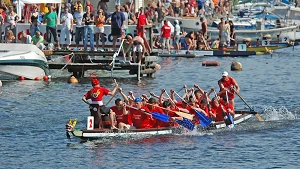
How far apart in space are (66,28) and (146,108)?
54.1 feet

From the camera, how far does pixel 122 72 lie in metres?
45.1

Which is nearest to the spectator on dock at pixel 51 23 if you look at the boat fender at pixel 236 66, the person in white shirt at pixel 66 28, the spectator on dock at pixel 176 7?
the person in white shirt at pixel 66 28

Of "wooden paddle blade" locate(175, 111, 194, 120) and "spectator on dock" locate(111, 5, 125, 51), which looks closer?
"wooden paddle blade" locate(175, 111, 194, 120)

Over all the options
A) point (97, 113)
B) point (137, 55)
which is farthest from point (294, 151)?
point (137, 55)

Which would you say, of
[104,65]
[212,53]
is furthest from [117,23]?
[212,53]

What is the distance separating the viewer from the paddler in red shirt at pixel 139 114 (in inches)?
1082

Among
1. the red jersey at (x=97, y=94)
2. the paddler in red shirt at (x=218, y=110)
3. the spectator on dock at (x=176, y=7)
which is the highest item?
the spectator on dock at (x=176, y=7)

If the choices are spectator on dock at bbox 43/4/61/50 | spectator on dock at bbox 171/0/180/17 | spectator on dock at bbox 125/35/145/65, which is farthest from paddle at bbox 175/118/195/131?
spectator on dock at bbox 171/0/180/17

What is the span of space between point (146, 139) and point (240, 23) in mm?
37556

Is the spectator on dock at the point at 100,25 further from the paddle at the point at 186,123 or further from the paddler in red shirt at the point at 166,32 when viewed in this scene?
the paddle at the point at 186,123

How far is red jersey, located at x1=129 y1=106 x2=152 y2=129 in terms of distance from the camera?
27500mm

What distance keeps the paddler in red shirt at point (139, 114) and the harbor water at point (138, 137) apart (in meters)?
0.45

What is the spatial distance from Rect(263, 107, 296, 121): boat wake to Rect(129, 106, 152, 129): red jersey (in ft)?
19.8

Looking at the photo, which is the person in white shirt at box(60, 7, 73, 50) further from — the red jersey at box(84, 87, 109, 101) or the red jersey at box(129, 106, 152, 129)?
the red jersey at box(84, 87, 109, 101)
